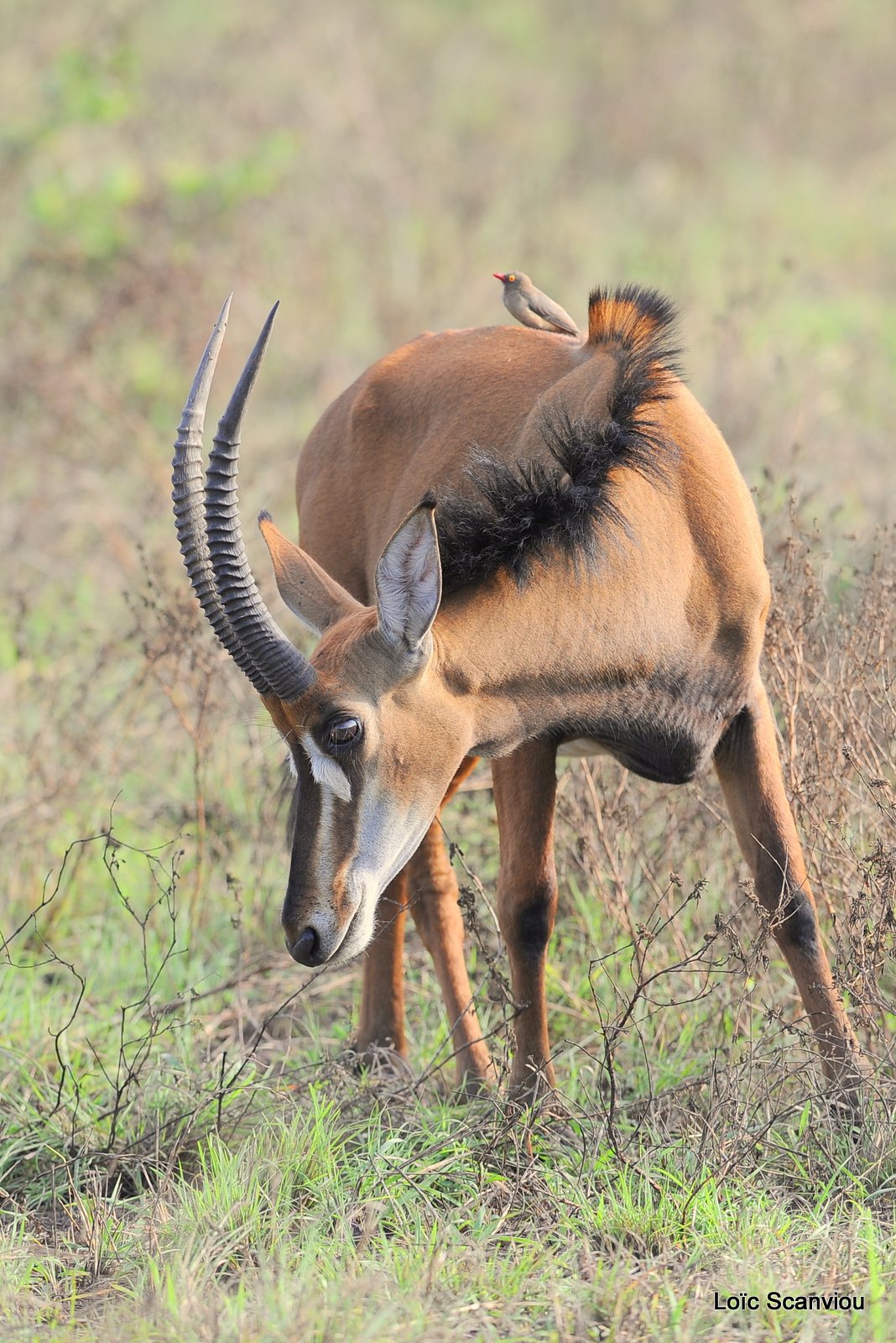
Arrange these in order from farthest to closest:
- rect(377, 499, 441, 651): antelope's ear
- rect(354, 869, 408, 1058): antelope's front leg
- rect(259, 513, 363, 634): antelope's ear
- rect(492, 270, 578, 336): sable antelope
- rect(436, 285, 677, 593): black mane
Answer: rect(492, 270, 578, 336): sable antelope < rect(354, 869, 408, 1058): antelope's front leg < rect(259, 513, 363, 634): antelope's ear < rect(436, 285, 677, 593): black mane < rect(377, 499, 441, 651): antelope's ear

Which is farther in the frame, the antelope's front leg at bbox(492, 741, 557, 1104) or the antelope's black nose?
the antelope's front leg at bbox(492, 741, 557, 1104)

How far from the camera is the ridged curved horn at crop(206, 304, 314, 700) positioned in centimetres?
344

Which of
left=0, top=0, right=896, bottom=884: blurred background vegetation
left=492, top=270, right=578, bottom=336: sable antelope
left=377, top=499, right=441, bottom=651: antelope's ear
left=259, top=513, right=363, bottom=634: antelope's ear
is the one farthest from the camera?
left=0, top=0, right=896, bottom=884: blurred background vegetation

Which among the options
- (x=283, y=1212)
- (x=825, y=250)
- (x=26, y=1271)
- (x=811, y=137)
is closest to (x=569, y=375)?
(x=283, y=1212)

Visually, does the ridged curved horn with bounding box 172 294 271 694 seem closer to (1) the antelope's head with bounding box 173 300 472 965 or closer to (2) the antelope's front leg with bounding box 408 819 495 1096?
(1) the antelope's head with bounding box 173 300 472 965

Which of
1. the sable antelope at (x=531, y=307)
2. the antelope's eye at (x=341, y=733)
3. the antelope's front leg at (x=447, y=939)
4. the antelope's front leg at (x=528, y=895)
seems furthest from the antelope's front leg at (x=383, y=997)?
the sable antelope at (x=531, y=307)

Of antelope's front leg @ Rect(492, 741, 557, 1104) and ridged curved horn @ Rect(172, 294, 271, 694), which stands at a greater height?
ridged curved horn @ Rect(172, 294, 271, 694)

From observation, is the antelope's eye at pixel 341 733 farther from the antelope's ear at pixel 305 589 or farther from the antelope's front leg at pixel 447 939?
the antelope's front leg at pixel 447 939

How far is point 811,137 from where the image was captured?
16281 mm

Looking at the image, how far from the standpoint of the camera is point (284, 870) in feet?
19.0

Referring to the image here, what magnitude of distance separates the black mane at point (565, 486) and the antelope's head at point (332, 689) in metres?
0.31

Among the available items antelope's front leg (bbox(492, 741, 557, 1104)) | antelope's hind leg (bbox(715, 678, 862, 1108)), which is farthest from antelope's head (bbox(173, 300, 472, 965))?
antelope's hind leg (bbox(715, 678, 862, 1108))

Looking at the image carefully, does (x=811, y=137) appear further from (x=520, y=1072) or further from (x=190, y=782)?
(x=520, y=1072)

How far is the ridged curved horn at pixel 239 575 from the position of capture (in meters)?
3.44
